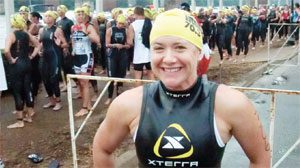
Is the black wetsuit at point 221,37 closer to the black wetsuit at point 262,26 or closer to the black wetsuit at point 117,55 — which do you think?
the black wetsuit at point 262,26

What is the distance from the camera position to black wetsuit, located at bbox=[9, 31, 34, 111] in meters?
6.57

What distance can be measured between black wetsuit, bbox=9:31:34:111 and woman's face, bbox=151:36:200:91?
5126 mm

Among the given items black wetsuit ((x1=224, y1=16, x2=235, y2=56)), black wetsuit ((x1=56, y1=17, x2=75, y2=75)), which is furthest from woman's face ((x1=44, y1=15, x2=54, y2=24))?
black wetsuit ((x1=224, y1=16, x2=235, y2=56))

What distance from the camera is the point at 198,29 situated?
1.97m

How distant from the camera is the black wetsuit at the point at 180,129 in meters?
1.84

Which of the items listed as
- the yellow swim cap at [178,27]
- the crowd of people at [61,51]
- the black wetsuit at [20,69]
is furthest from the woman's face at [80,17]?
the yellow swim cap at [178,27]

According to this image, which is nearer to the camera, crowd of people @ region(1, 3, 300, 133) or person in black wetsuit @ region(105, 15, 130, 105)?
crowd of people @ region(1, 3, 300, 133)

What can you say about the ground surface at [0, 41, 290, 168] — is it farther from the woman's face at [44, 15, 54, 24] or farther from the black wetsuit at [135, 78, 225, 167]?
the black wetsuit at [135, 78, 225, 167]

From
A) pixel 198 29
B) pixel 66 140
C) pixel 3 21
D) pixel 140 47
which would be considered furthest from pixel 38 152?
pixel 3 21

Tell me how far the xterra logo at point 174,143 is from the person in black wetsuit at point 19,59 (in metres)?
5.16

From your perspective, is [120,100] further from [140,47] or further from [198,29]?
[140,47]

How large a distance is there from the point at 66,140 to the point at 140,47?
2.66 m


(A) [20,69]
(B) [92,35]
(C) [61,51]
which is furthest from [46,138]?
Result: (C) [61,51]

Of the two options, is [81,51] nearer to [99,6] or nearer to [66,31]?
[66,31]
